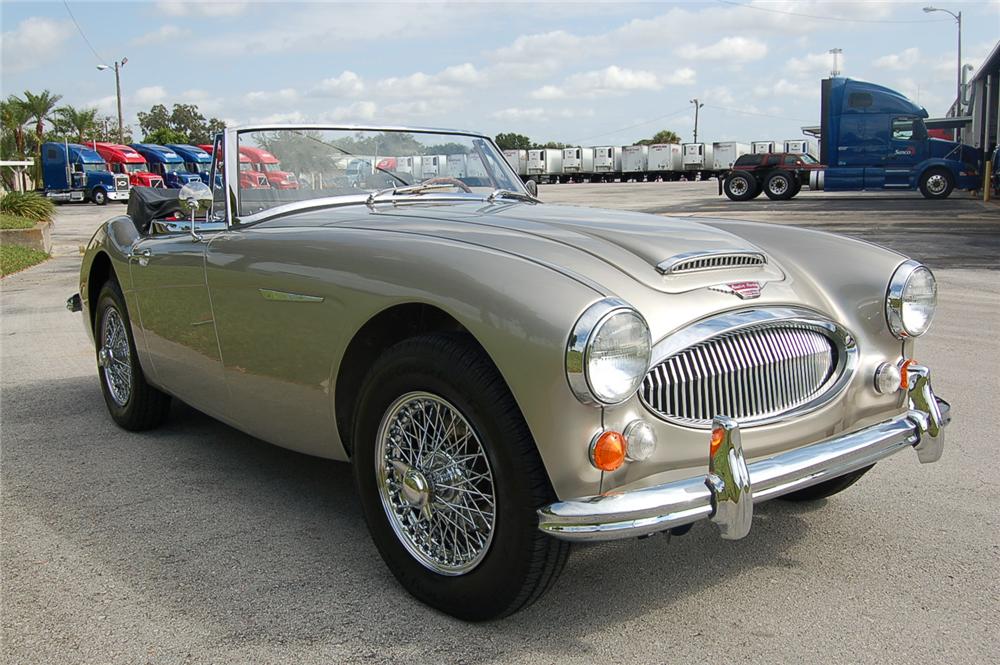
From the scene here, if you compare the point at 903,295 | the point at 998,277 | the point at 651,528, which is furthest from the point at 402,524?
the point at 998,277

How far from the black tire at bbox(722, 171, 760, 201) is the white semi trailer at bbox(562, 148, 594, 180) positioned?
32.3 metres

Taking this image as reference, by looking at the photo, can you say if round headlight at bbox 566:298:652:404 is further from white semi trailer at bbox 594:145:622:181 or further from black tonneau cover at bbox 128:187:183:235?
white semi trailer at bbox 594:145:622:181

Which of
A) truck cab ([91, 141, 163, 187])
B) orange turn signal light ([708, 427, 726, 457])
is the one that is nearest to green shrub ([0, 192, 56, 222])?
orange turn signal light ([708, 427, 726, 457])

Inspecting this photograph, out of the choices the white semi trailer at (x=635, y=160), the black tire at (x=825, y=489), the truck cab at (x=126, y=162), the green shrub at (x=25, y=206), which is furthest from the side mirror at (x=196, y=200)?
the white semi trailer at (x=635, y=160)

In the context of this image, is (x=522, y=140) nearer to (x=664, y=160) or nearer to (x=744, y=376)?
(x=664, y=160)

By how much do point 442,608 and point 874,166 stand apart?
26.3 m

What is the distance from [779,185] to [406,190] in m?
24.5

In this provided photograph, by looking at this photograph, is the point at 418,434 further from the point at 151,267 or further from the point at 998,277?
the point at 998,277

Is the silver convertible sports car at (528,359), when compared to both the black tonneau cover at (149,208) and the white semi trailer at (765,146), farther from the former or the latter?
the white semi trailer at (765,146)

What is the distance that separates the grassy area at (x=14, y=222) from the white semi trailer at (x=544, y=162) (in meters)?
42.8

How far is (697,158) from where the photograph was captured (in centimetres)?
5684

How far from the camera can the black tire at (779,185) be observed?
86.6 ft

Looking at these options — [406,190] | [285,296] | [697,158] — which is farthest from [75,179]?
[285,296]

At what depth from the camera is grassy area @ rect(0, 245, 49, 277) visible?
40.4ft
